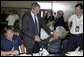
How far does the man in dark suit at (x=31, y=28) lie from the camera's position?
4.23 meters

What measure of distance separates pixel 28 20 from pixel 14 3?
18.8ft

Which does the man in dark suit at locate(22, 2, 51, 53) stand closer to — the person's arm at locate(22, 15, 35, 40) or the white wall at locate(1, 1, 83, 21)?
the person's arm at locate(22, 15, 35, 40)

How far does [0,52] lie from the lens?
3.48m

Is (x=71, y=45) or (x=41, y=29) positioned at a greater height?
(x=41, y=29)

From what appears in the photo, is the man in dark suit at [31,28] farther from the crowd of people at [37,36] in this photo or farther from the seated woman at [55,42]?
the seated woman at [55,42]

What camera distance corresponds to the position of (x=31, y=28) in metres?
4.33

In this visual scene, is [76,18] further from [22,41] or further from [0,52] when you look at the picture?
[0,52]

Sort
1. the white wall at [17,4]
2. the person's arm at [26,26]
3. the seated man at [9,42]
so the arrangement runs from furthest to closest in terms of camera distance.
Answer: the white wall at [17,4]
the person's arm at [26,26]
the seated man at [9,42]

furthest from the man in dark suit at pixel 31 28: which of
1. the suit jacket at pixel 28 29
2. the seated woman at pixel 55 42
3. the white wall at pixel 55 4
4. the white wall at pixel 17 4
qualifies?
the white wall at pixel 17 4

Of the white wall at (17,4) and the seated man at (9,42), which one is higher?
the white wall at (17,4)

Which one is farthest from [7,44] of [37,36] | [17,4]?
[17,4]

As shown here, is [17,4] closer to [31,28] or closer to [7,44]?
[31,28]

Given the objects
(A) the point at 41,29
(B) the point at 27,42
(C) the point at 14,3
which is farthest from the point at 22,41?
(C) the point at 14,3

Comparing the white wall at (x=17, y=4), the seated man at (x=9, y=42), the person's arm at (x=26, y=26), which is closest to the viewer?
the seated man at (x=9, y=42)
